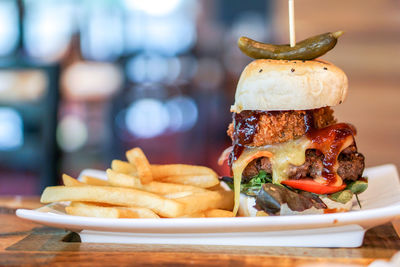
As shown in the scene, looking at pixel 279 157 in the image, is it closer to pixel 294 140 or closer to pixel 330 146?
pixel 294 140

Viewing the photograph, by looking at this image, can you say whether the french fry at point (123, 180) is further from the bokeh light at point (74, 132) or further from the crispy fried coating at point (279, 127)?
the bokeh light at point (74, 132)

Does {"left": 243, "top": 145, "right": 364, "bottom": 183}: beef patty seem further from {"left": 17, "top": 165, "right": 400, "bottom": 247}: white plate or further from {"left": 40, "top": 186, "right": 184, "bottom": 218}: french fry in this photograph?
{"left": 40, "top": 186, "right": 184, "bottom": 218}: french fry

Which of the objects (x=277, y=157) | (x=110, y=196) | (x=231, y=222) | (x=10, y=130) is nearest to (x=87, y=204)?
(x=110, y=196)

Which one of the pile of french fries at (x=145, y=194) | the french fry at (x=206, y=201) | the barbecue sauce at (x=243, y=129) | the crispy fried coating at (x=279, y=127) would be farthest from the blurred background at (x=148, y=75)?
the crispy fried coating at (x=279, y=127)

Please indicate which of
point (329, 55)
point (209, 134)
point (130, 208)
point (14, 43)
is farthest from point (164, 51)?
point (130, 208)

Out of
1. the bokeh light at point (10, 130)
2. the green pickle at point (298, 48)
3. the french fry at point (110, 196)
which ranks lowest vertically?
the bokeh light at point (10, 130)

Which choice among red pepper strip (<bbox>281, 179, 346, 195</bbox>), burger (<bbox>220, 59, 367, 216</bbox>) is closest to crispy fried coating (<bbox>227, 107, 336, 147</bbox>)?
burger (<bbox>220, 59, 367, 216</bbox>)

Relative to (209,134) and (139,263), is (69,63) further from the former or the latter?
(139,263)

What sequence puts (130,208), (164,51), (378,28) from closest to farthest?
1. (130,208)
2. (378,28)
3. (164,51)
